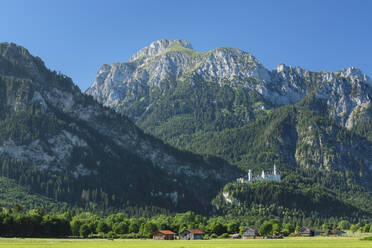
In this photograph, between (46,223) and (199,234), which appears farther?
(199,234)

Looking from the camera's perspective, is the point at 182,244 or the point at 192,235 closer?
the point at 182,244

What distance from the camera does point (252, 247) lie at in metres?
102

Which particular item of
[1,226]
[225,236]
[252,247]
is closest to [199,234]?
[225,236]

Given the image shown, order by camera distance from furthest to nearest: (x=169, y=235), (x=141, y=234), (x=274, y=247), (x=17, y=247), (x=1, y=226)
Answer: (x=141, y=234), (x=169, y=235), (x=1, y=226), (x=274, y=247), (x=17, y=247)

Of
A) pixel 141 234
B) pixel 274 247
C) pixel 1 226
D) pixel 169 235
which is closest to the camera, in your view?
pixel 274 247

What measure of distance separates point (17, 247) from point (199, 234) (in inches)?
4051

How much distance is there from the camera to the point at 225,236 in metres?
198

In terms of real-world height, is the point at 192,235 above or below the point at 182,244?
below

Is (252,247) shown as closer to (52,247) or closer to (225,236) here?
(52,247)

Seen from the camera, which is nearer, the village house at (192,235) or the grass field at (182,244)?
the grass field at (182,244)

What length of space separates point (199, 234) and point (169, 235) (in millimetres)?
14574

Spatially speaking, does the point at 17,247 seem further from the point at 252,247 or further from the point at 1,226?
the point at 1,226

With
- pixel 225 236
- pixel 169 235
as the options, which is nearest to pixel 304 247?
pixel 169 235

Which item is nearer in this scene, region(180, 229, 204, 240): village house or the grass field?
the grass field
